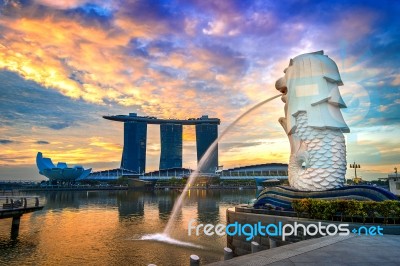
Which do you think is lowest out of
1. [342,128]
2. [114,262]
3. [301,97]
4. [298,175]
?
[114,262]

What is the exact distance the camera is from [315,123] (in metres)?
23.1

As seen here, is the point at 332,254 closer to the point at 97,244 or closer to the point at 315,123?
the point at 315,123

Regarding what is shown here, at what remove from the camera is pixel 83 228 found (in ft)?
103

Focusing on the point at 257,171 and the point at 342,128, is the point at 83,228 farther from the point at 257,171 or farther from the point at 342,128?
the point at 257,171

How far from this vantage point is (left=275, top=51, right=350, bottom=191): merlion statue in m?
22.3

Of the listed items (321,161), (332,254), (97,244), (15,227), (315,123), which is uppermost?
(315,123)

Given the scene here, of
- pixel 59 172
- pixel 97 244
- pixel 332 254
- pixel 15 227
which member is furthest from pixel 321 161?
pixel 59 172

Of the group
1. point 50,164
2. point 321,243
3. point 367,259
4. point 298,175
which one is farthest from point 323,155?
point 50,164

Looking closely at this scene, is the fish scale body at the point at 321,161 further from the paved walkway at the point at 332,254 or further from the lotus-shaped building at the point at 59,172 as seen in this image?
the lotus-shaped building at the point at 59,172

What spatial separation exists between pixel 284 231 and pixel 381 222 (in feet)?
14.4

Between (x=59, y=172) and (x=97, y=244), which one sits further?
(x=59, y=172)

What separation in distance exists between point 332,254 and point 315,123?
15.0m

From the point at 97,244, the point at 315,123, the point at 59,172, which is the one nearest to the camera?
the point at 315,123

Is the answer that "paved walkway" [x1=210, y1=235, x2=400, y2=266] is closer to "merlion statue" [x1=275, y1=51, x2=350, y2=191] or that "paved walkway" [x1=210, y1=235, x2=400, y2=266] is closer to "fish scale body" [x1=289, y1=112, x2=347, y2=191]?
"fish scale body" [x1=289, y1=112, x2=347, y2=191]
